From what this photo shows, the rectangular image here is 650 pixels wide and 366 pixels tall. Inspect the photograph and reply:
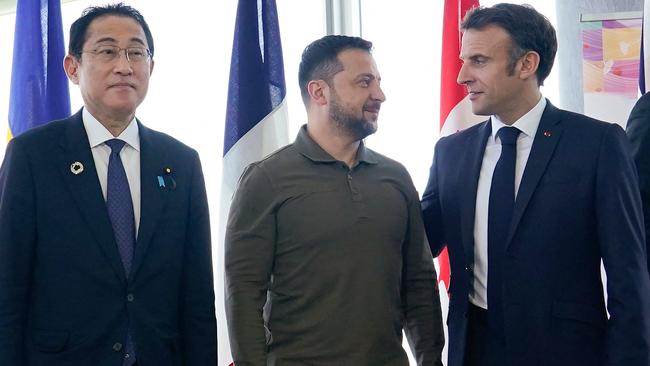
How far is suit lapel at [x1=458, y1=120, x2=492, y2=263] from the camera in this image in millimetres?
2045

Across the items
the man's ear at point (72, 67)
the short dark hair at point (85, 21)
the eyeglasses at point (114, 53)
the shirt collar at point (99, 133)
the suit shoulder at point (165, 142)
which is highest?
the short dark hair at point (85, 21)

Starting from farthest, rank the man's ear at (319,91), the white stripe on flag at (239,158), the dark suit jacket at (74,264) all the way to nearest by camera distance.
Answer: the white stripe on flag at (239,158) → the man's ear at (319,91) → the dark suit jacket at (74,264)

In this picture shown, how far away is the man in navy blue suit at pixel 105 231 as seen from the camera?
1745 millimetres

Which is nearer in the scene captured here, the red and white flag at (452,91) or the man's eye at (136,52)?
the man's eye at (136,52)

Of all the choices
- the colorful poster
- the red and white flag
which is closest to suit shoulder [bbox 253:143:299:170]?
the red and white flag

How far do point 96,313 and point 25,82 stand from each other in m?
1.24

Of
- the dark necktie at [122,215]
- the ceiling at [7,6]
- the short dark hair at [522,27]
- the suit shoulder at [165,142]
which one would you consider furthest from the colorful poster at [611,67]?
the ceiling at [7,6]

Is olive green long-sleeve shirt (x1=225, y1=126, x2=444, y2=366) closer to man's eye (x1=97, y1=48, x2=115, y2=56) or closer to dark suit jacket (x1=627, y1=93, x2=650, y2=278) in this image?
man's eye (x1=97, y1=48, x2=115, y2=56)

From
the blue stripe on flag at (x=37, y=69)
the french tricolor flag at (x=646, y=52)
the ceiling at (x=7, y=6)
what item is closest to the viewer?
the french tricolor flag at (x=646, y=52)

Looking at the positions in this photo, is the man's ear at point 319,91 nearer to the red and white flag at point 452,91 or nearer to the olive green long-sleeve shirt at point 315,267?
the olive green long-sleeve shirt at point 315,267

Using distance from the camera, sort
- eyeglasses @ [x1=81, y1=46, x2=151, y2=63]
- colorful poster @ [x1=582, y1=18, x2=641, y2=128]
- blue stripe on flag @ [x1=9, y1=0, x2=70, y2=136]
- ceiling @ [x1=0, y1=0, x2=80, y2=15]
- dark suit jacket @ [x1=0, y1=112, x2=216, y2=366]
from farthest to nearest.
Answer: ceiling @ [x1=0, y1=0, x2=80, y2=15], colorful poster @ [x1=582, y1=18, x2=641, y2=128], blue stripe on flag @ [x1=9, y1=0, x2=70, y2=136], eyeglasses @ [x1=81, y1=46, x2=151, y2=63], dark suit jacket @ [x1=0, y1=112, x2=216, y2=366]

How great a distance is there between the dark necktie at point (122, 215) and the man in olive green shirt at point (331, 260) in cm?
28

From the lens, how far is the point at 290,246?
1.95 meters

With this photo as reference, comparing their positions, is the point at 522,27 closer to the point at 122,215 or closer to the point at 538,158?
the point at 538,158
